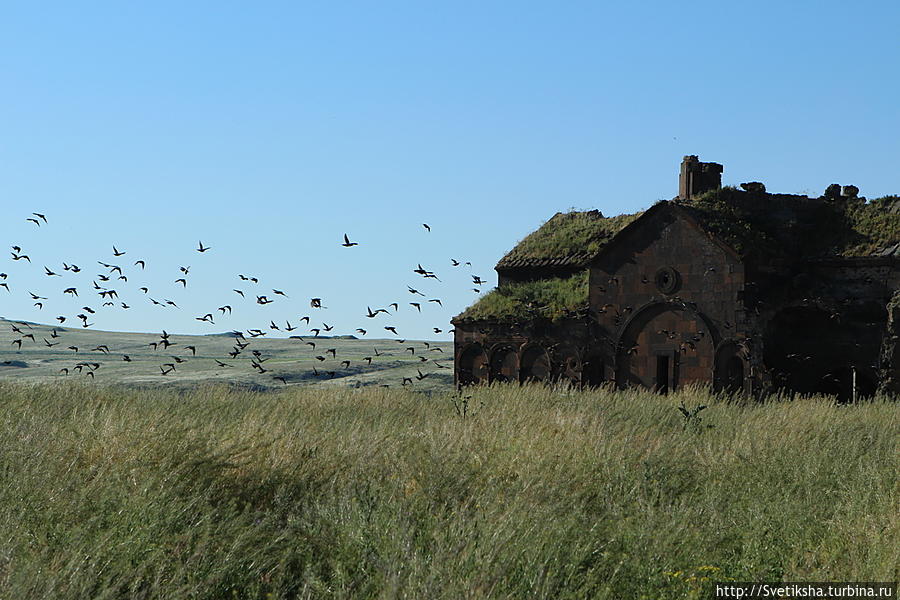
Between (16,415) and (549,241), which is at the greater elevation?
(549,241)

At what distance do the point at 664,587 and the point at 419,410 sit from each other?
11788 mm

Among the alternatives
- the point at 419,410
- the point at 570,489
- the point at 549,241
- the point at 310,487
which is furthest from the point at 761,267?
the point at 310,487

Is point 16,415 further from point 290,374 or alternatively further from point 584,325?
point 290,374

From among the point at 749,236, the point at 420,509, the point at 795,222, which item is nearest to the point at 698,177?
the point at 795,222

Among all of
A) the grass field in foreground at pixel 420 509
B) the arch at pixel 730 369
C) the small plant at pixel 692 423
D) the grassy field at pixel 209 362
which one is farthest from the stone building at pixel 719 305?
the grass field in foreground at pixel 420 509

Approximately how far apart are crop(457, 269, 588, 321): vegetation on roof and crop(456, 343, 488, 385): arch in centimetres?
109

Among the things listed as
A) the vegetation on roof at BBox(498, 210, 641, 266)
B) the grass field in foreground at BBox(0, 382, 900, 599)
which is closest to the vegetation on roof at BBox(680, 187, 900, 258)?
the vegetation on roof at BBox(498, 210, 641, 266)

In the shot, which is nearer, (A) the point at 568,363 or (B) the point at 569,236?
(A) the point at 568,363

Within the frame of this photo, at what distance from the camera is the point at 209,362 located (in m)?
69.9

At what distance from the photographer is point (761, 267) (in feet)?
91.9

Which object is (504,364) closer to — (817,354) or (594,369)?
(594,369)

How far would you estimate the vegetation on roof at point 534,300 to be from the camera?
3131cm

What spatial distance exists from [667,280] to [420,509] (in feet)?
68.1

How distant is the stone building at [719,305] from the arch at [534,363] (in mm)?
34
